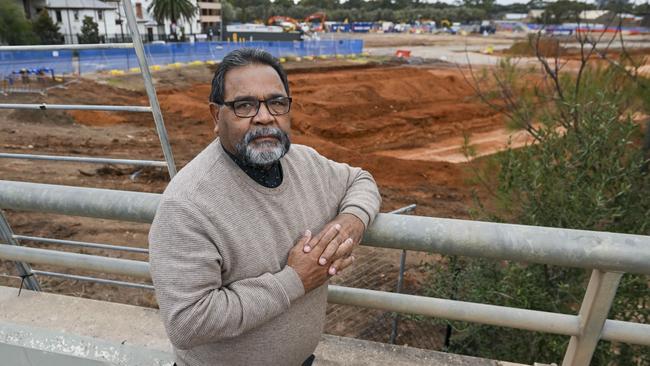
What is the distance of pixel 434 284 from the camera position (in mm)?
4895

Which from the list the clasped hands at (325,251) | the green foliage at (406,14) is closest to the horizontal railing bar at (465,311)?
the clasped hands at (325,251)

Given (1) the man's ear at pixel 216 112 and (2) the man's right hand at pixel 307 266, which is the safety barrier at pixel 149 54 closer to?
(1) the man's ear at pixel 216 112

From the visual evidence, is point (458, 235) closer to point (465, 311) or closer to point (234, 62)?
point (465, 311)

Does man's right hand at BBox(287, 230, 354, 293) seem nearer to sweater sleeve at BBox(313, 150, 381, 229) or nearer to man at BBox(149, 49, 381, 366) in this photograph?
man at BBox(149, 49, 381, 366)

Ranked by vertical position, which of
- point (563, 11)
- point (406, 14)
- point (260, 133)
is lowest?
point (260, 133)

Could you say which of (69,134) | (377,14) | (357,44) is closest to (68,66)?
(69,134)

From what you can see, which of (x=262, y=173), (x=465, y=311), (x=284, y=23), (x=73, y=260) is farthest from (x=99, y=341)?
(x=284, y=23)

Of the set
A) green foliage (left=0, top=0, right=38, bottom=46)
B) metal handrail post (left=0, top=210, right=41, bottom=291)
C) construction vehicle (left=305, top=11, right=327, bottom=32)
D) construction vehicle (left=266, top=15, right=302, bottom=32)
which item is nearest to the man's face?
metal handrail post (left=0, top=210, right=41, bottom=291)

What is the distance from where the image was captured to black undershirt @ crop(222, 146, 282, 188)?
5.40 ft

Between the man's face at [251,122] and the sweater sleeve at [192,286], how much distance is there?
29 cm

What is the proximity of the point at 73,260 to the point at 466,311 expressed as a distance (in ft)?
5.73

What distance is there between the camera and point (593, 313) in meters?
1.60

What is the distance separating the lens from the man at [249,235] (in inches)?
55.7

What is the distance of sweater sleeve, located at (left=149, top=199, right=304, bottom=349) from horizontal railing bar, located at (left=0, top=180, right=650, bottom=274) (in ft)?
0.93
